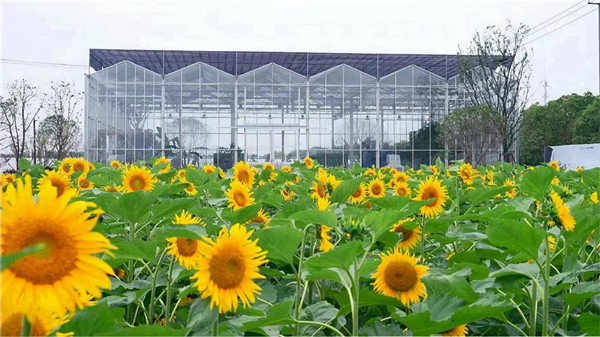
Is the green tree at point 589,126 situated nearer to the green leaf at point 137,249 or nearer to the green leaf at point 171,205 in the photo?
the green leaf at point 171,205

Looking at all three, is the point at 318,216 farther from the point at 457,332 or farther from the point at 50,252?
the point at 50,252

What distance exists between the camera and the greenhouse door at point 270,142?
23.5 metres

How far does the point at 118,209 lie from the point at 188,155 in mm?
21524

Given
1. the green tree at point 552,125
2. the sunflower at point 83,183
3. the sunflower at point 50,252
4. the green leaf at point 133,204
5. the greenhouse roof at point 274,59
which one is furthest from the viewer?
the green tree at point 552,125

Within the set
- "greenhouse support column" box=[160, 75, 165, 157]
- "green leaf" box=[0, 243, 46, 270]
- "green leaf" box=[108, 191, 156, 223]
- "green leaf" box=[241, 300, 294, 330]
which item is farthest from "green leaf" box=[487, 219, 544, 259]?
"greenhouse support column" box=[160, 75, 165, 157]

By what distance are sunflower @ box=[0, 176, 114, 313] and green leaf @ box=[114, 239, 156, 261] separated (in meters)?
0.57

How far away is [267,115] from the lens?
23.9 metres

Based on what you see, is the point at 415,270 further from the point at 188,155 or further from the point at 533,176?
the point at 188,155

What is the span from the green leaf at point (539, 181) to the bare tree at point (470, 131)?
2121 cm

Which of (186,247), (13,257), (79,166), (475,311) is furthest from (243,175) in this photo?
(13,257)

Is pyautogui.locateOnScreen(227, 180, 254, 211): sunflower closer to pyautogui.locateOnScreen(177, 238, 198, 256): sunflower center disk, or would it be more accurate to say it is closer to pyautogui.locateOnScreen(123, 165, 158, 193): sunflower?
pyautogui.locateOnScreen(123, 165, 158, 193): sunflower

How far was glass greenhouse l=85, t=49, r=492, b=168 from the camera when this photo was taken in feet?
74.0

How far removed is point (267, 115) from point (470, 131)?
25.8 feet

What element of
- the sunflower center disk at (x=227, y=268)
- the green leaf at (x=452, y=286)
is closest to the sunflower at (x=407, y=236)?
the green leaf at (x=452, y=286)
